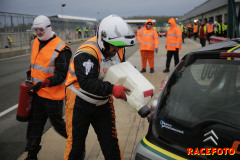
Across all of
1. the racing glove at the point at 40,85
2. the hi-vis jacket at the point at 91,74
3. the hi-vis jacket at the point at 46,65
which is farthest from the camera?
the hi-vis jacket at the point at 46,65

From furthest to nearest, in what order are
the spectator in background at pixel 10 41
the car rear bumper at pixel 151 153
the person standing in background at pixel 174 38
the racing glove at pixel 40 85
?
the spectator in background at pixel 10 41, the person standing in background at pixel 174 38, the racing glove at pixel 40 85, the car rear bumper at pixel 151 153

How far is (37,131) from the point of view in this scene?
3492mm

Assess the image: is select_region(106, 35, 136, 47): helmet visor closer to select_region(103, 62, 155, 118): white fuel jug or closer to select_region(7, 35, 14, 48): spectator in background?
select_region(103, 62, 155, 118): white fuel jug

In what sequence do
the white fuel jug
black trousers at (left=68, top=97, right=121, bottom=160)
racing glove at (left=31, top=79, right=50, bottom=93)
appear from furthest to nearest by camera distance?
racing glove at (left=31, top=79, right=50, bottom=93) < black trousers at (left=68, top=97, right=121, bottom=160) < the white fuel jug

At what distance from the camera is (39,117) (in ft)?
11.6

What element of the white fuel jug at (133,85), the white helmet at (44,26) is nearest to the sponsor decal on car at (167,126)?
the white fuel jug at (133,85)

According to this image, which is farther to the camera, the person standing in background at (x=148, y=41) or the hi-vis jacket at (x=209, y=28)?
the hi-vis jacket at (x=209, y=28)

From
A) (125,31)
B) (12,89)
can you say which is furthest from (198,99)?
(12,89)

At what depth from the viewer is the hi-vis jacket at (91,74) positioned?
2.38 meters

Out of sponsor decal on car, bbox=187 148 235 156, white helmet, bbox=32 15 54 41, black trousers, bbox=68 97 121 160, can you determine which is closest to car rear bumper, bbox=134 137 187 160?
sponsor decal on car, bbox=187 148 235 156

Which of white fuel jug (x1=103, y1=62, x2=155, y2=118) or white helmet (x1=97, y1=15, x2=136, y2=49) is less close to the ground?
white helmet (x1=97, y1=15, x2=136, y2=49)

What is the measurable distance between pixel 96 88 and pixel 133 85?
1.03 feet

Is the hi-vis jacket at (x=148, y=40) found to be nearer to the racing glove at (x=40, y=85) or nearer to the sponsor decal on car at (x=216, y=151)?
the racing glove at (x=40, y=85)

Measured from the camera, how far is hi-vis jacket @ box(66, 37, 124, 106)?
2.38m
